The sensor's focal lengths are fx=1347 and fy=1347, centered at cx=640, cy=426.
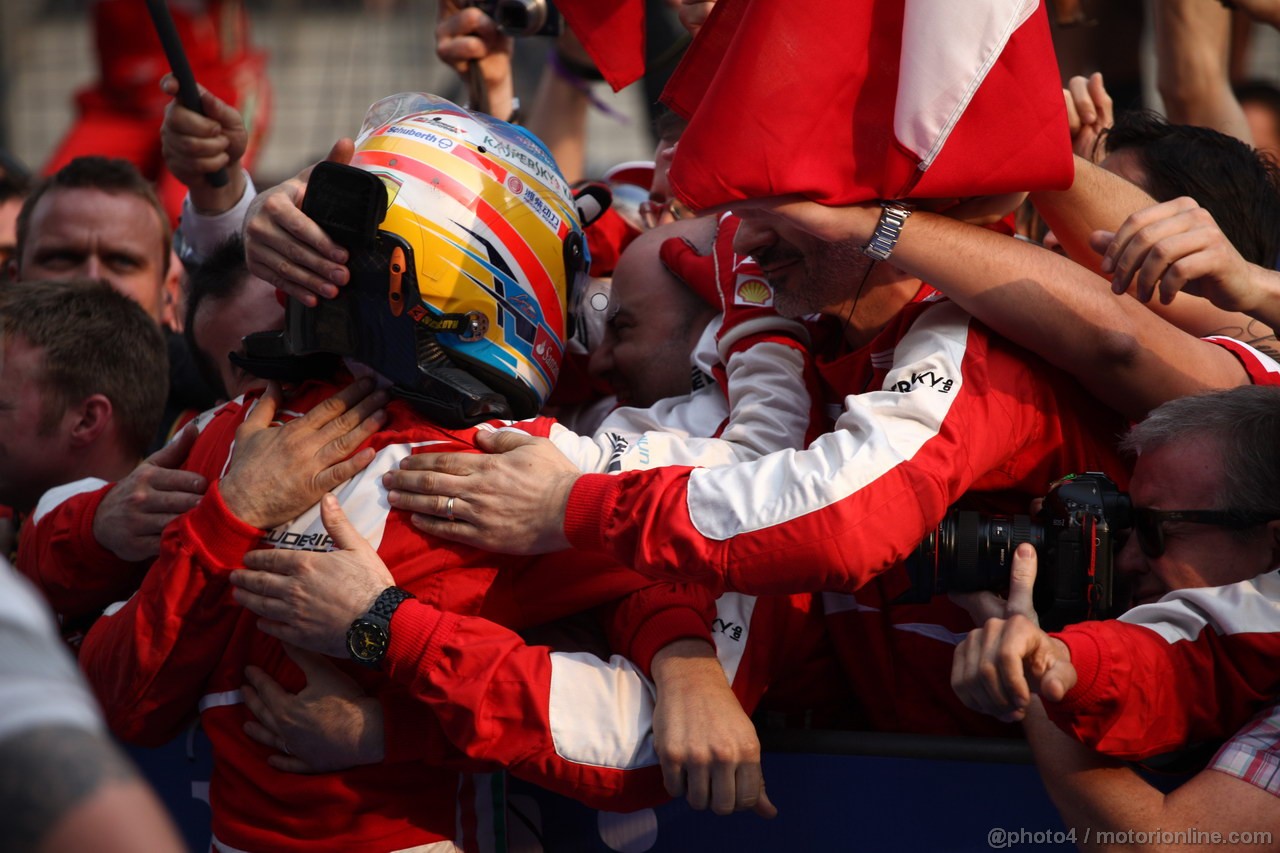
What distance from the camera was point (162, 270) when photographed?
15.1ft

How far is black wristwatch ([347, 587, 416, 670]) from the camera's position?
2.28 metres

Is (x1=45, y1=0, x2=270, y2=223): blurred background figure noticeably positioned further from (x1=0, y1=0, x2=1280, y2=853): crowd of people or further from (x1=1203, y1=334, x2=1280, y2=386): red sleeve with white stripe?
(x1=1203, y1=334, x2=1280, y2=386): red sleeve with white stripe

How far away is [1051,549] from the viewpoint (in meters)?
2.26

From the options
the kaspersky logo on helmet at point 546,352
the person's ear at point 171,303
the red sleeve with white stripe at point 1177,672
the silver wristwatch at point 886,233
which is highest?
the silver wristwatch at point 886,233

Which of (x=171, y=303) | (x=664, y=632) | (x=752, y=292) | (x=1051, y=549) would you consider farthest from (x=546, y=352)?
(x=171, y=303)

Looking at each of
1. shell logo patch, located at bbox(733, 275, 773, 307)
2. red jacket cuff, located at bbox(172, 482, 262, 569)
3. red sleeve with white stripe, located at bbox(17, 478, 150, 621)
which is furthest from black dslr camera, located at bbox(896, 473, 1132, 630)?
red sleeve with white stripe, located at bbox(17, 478, 150, 621)

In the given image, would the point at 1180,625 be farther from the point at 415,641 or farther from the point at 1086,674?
the point at 415,641

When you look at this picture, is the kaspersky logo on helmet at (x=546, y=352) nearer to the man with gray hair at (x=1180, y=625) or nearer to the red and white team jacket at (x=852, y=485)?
the red and white team jacket at (x=852, y=485)

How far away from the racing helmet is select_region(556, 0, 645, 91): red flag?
44cm

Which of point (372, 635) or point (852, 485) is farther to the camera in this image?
point (372, 635)

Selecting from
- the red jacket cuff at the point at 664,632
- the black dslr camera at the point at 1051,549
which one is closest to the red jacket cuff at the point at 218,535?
the red jacket cuff at the point at 664,632

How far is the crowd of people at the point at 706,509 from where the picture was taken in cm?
214

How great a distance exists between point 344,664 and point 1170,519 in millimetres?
1494

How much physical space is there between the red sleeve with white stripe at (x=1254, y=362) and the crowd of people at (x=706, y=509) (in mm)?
19
